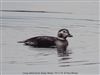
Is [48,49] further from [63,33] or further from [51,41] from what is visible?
[63,33]

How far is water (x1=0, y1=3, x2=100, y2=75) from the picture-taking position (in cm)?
365

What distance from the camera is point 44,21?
3824mm

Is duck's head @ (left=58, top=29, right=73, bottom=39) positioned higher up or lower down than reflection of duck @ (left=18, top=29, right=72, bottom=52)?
higher up

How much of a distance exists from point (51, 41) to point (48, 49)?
0.23ft

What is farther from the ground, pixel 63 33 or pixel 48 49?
pixel 63 33

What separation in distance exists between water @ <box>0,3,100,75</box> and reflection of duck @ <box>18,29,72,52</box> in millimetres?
37

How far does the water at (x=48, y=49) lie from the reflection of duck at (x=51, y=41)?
0.04 m

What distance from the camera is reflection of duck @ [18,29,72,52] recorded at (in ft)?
→ 12.2

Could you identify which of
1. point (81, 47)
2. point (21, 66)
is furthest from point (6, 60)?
point (81, 47)

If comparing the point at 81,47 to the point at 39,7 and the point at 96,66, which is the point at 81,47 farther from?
the point at 39,7

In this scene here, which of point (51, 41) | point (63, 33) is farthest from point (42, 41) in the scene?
point (63, 33)

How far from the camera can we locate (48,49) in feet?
12.2

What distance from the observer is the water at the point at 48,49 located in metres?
3.65

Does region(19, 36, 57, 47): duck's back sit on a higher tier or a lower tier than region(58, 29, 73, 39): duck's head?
lower
